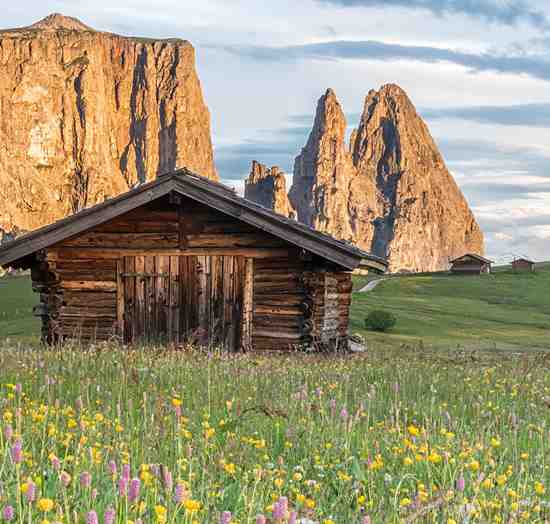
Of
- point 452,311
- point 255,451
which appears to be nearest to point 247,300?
point 255,451

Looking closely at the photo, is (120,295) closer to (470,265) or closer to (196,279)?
(196,279)

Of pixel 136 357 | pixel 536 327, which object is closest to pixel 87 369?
pixel 136 357

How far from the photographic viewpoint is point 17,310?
156ft

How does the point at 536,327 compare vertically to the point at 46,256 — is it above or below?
below

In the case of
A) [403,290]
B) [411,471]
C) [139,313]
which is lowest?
[403,290]

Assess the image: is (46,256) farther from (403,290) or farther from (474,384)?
(403,290)

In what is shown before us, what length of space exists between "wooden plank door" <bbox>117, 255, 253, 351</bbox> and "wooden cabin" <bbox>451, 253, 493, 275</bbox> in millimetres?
77181

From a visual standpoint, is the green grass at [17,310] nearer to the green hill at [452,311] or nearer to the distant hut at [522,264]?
the green hill at [452,311]

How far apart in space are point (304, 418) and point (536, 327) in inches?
1700

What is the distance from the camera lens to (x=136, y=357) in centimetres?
1078

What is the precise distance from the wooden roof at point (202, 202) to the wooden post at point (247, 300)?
4.09 feet

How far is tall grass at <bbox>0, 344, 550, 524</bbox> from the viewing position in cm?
361

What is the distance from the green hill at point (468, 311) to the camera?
36312mm

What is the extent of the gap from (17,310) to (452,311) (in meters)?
26.9
